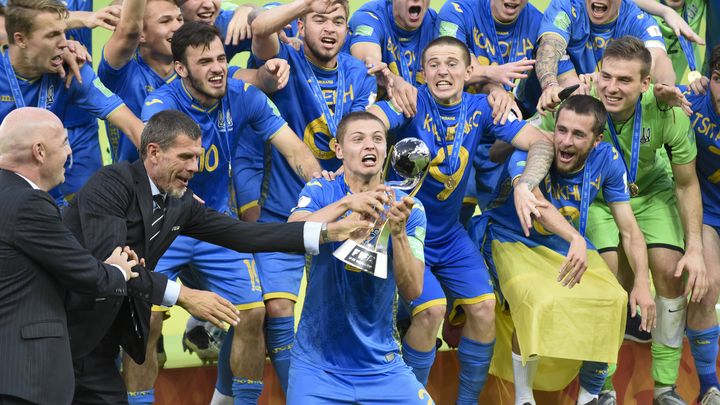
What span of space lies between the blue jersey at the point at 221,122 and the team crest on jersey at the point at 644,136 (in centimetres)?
236

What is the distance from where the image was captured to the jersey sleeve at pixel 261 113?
702 cm

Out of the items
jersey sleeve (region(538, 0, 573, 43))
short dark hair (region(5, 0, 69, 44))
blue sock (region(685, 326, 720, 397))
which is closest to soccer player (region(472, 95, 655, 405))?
blue sock (region(685, 326, 720, 397))

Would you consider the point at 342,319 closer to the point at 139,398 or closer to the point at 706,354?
the point at 139,398

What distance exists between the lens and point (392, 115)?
723 cm

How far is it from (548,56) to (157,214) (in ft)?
11.3

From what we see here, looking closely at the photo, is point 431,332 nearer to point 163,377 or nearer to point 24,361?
point 163,377

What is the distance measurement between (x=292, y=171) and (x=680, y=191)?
257cm

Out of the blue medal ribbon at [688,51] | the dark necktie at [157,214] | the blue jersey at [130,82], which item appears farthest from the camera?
the blue medal ribbon at [688,51]

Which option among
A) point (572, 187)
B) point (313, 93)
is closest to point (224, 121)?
point (313, 93)

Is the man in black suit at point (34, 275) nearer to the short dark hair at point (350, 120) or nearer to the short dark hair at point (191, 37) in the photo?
the short dark hair at point (350, 120)

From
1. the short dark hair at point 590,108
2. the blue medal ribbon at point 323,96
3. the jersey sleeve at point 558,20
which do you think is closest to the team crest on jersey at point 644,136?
the short dark hair at point 590,108

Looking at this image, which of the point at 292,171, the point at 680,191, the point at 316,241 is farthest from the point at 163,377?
the point at 680,191

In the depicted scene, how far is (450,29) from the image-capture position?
8.05 meters

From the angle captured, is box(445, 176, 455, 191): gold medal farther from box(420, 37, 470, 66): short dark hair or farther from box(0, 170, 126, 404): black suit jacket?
box(0, 170, 126, 404): black suit jacket
